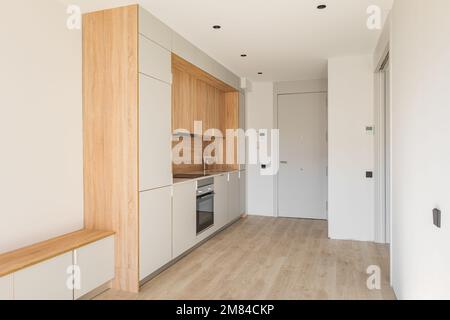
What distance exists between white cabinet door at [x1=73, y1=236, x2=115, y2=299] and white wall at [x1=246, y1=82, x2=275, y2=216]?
148 inches

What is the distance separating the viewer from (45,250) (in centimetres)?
236

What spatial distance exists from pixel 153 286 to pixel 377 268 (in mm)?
2357

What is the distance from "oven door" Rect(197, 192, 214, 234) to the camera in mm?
4195

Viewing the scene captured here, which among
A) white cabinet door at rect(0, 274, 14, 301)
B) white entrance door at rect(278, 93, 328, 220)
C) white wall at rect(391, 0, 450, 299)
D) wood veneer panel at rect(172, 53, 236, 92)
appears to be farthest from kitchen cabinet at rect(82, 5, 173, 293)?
white entrance door at rect(278, 93, 328, 220)

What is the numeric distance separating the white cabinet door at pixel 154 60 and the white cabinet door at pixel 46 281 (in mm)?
1723

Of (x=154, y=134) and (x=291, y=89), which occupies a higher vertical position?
(x=291, y=89)

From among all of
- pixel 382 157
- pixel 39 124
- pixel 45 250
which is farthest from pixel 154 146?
pixel 382 157

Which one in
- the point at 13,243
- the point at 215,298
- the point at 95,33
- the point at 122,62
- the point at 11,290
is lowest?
the point at 215,298

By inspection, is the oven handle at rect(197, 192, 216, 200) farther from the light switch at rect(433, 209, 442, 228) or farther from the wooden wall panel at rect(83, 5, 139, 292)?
the light switch at rect(433, 209, 442, 228)

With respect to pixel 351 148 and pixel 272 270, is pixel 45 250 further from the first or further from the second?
pixel 351 148

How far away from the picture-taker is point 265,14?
308 centimetres

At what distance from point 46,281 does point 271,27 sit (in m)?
3.08
